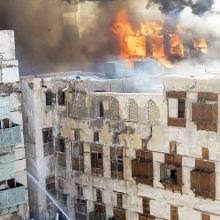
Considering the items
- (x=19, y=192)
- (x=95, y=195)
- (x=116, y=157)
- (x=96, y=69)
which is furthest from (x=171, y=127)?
(x=96, y=69)

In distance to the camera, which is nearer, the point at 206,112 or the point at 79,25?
the point at 206,112

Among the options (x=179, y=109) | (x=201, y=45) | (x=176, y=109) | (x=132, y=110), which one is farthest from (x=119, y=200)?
(x=201, y=45)

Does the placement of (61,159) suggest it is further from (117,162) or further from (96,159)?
(117,162)

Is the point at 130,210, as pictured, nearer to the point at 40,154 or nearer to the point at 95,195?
the point at 95,195

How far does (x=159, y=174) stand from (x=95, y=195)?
6149mm

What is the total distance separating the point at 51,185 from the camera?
4275 centimetres

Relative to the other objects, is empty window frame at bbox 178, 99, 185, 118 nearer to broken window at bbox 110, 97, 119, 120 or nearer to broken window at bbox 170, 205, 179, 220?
broken window at bbox 110, 97, 119, 120

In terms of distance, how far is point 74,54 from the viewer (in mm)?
63844

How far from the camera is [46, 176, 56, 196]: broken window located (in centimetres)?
4241

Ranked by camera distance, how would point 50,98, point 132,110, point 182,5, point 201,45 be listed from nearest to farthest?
1. point 132,110
2. point 50,98
3. point 201,45
4. point 182,5

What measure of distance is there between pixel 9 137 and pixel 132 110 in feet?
27.3

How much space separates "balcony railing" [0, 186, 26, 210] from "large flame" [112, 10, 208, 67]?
107 ft

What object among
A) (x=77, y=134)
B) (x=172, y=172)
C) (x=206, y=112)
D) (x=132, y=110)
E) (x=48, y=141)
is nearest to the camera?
(x=206, y=112)

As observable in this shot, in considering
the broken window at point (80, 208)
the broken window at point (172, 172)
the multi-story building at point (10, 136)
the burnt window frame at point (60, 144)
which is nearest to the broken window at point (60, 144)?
the burnt window frame at point (60, 144)
